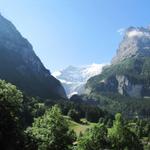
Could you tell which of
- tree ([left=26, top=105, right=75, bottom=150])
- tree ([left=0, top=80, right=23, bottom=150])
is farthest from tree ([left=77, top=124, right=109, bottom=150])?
tree ([left=0, top=80, right=23, bottom=150])

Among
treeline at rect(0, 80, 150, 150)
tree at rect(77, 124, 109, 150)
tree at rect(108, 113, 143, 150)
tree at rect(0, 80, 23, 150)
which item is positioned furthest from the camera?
tree at rect(77, 124, 109, 150)

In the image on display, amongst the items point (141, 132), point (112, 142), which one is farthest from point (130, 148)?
point (141, 132)

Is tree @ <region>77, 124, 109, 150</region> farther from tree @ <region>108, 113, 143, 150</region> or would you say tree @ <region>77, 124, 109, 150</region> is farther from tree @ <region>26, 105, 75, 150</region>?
tree @ <region>26, 105, 75, 150</region>

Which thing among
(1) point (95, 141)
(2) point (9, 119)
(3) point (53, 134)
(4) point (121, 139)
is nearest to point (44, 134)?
(3) point (53, 134)

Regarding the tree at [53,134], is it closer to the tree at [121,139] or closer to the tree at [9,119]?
the tree at [9,119]

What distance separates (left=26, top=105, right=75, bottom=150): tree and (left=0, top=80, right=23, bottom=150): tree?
16.6 ft

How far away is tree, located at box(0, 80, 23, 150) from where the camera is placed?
261 ft

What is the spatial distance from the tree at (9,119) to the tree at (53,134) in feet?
16.6

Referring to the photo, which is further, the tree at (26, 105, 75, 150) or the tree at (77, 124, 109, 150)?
the tree at (77, 124, 109, 150)

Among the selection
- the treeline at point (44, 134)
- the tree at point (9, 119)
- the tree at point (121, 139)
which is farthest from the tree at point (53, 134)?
the tree at point (121, 139)

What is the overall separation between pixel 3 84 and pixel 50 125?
11889 millimetres

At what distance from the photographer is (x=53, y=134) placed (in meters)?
86.8

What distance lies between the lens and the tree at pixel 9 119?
7969 cm

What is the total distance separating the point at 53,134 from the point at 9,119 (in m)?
9.49
